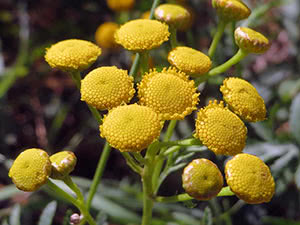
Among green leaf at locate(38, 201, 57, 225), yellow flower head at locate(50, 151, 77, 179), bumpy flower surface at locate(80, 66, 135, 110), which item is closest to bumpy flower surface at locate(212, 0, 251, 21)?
bumpy flower surface at locate(80, 66, 135, 110)

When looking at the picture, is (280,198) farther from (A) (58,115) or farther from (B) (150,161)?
(A) (58,115)

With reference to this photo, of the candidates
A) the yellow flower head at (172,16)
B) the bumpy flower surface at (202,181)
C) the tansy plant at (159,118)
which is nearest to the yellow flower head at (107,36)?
the yellow flower head at (172,16)

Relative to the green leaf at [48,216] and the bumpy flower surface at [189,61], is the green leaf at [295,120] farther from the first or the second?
the green leaf at [48,216]

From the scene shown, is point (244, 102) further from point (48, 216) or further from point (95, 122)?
point (95, 122)

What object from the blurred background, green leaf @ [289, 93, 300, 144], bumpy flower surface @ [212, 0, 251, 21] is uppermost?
bumpy flower surface @ [212, 0, 251, 21]

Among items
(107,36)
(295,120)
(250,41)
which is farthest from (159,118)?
(107,36)

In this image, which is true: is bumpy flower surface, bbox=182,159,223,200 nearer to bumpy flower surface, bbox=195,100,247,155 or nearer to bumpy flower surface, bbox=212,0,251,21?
bumpy flower surface, bbox=195,100,247,155
